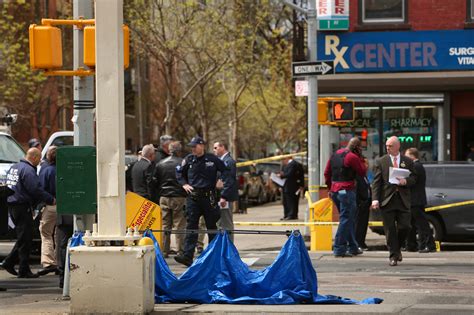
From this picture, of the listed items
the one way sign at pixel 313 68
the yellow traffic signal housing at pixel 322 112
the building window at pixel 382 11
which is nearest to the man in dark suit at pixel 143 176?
the one way sign at pixel 313 68

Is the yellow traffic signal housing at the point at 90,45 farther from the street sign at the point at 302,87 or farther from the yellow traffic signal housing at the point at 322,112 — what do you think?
the street sign at the point at 302,87

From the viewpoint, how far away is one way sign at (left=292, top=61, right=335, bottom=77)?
815 inches

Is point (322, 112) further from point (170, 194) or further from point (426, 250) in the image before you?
point (170, 194)

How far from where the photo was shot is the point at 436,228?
19781mm

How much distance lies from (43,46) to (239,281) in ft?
11.1

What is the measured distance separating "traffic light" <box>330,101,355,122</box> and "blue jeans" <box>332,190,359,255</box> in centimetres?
379

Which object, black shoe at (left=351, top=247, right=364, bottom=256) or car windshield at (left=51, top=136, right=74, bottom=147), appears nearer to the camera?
black shoe at (left=351, top=247, right=364, bottom=256)

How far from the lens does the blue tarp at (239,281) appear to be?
1154cm

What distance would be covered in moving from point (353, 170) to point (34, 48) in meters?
7.45

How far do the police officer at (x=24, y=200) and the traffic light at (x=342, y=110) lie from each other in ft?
25.2

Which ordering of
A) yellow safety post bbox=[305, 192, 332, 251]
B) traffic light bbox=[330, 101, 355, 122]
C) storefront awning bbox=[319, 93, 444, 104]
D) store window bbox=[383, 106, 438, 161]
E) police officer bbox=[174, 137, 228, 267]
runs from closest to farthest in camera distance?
police officer bbox=[174, 137, 228, 267] < yellow safety post bbox=[305, 192, 332, 251] < traffic light bbox=[330, 101, 355, 122] < storefront awning bbox=[319, 93, 444, 104] < store window bbox=[383, 106, 438, 161]

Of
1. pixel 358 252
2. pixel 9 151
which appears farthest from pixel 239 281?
pixel 9 151

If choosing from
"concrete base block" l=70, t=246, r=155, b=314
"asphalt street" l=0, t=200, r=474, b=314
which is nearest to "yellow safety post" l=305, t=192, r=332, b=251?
"asphalt street" l=0, t=200, r=474, b=314

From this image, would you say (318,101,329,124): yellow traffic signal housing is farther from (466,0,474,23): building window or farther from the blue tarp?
the blue tarp
